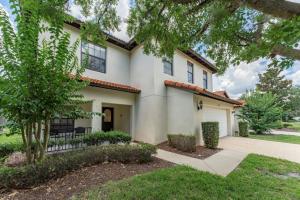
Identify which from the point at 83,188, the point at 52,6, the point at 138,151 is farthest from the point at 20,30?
the point at 138,151

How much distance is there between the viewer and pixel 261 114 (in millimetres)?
18516

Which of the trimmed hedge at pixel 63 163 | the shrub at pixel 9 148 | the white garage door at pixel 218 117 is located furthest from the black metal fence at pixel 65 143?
the white garage door at pixel 218 117

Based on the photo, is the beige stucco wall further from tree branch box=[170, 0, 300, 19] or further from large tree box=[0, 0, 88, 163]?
tree branch box=[170, 0, 300, 19]

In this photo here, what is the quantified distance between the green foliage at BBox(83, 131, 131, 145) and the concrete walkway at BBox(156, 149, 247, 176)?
7.47 feet

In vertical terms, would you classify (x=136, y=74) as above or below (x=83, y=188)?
above

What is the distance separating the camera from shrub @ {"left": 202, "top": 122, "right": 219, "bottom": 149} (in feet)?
31.9

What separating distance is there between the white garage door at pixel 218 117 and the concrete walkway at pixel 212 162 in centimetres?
438

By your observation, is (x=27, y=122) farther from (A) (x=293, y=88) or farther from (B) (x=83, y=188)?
(A) (x=293, y=88)

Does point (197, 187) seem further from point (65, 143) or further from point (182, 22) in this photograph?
point (65, 143)

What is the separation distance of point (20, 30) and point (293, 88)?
5058cm

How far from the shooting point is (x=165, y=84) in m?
11.9

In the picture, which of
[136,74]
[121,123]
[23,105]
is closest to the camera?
[23,105]

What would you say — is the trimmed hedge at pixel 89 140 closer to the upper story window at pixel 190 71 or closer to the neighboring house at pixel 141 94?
the neighboring house at pixel 141 94

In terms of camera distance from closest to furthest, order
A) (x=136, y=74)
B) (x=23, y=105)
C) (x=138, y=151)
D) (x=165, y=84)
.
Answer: (x=23, y=105)
(x=138, y=151)
(x=165, y=84)
(x=136, y=74)
